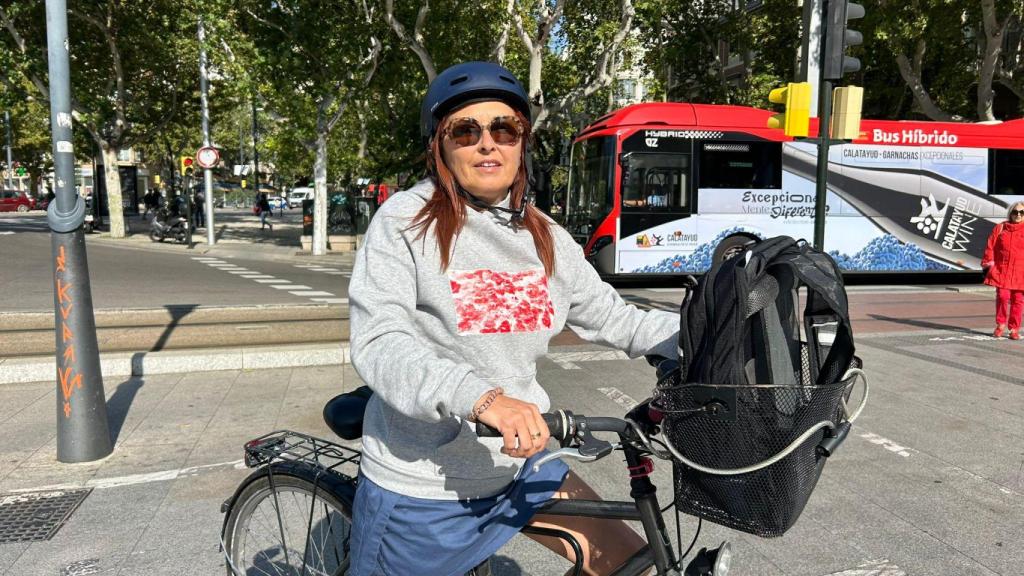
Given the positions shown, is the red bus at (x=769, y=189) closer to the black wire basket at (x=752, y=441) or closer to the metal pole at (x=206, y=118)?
the metal pole at (x=206, y=118)

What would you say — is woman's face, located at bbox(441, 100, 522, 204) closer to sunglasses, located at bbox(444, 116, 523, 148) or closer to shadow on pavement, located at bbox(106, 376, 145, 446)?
sunglasses, located at bbox(444, 116, 523, 148)

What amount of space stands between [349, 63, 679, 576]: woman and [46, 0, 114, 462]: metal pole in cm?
321

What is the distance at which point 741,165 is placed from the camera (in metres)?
14.1

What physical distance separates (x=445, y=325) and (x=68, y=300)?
3489mm

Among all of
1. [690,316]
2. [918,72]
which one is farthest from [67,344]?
[918,72]

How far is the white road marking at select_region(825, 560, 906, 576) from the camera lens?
10.1 feet

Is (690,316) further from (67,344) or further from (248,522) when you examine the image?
(67,344)

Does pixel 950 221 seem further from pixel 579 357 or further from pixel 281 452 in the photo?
pixel 281 452

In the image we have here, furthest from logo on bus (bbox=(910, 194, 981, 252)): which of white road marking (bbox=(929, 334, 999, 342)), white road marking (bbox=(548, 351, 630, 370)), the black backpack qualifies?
the black backpack

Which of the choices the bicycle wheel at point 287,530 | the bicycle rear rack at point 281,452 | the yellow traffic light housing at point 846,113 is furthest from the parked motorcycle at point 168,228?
the bicycle rear rack at point 281,452

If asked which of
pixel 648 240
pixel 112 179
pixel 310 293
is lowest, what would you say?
pixel 310 293

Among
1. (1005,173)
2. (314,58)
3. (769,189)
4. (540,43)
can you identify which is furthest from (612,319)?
(314,58)

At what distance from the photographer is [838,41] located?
7.12 m

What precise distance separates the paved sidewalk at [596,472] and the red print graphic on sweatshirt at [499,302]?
170 cm
